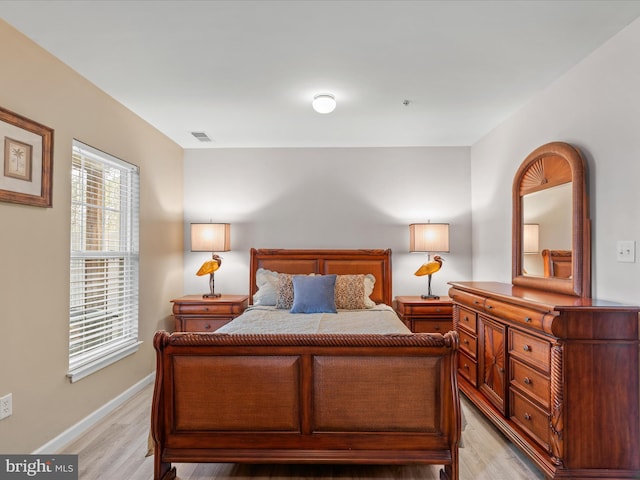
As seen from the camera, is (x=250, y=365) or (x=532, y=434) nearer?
(x=250, y=365)

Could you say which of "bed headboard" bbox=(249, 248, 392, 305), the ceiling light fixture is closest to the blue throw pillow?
"bed headboard" bbox=(249, 248, 392, 305)

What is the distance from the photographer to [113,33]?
2186mm

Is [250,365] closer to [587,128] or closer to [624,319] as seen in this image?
[624,319]

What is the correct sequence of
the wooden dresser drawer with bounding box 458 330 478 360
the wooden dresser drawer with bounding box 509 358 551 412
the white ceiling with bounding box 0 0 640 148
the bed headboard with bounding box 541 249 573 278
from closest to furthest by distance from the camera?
the white ceiling with bounding box 0 0 640 148 → the wooden dresser drawer with bounding box 509 358 551 412 → the bed headboard with bounding box 541 249 573 278 → the wooden dresser drawer with bounding box 458 330 478 360

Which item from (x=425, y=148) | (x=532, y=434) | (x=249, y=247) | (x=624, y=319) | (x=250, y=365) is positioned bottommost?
Answer: (x=532, y=434)

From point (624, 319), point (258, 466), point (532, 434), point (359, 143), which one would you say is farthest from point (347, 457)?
point (359, 143)

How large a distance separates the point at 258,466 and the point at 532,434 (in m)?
1.67

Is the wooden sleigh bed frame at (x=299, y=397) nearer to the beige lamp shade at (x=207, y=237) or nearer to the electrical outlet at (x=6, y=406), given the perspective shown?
the electrical outlet at (x=6, y=406)

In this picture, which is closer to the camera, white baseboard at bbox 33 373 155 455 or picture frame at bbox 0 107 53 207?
picture frame at bbox 0 107 53 207

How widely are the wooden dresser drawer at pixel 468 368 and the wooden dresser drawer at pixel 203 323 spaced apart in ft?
7.59

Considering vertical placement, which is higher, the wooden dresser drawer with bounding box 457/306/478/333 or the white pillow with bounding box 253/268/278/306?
the white pillow with bounding box 253/268/278/306

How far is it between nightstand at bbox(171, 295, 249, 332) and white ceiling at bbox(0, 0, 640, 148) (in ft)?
5.97

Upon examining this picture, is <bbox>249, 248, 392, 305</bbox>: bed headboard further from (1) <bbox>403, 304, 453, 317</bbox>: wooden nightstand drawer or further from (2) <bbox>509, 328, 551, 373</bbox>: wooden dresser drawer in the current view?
(2) <bbox>509, 328, 551, 373</bbox>: wooden dresser drawer

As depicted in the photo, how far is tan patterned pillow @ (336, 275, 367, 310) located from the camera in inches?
152
